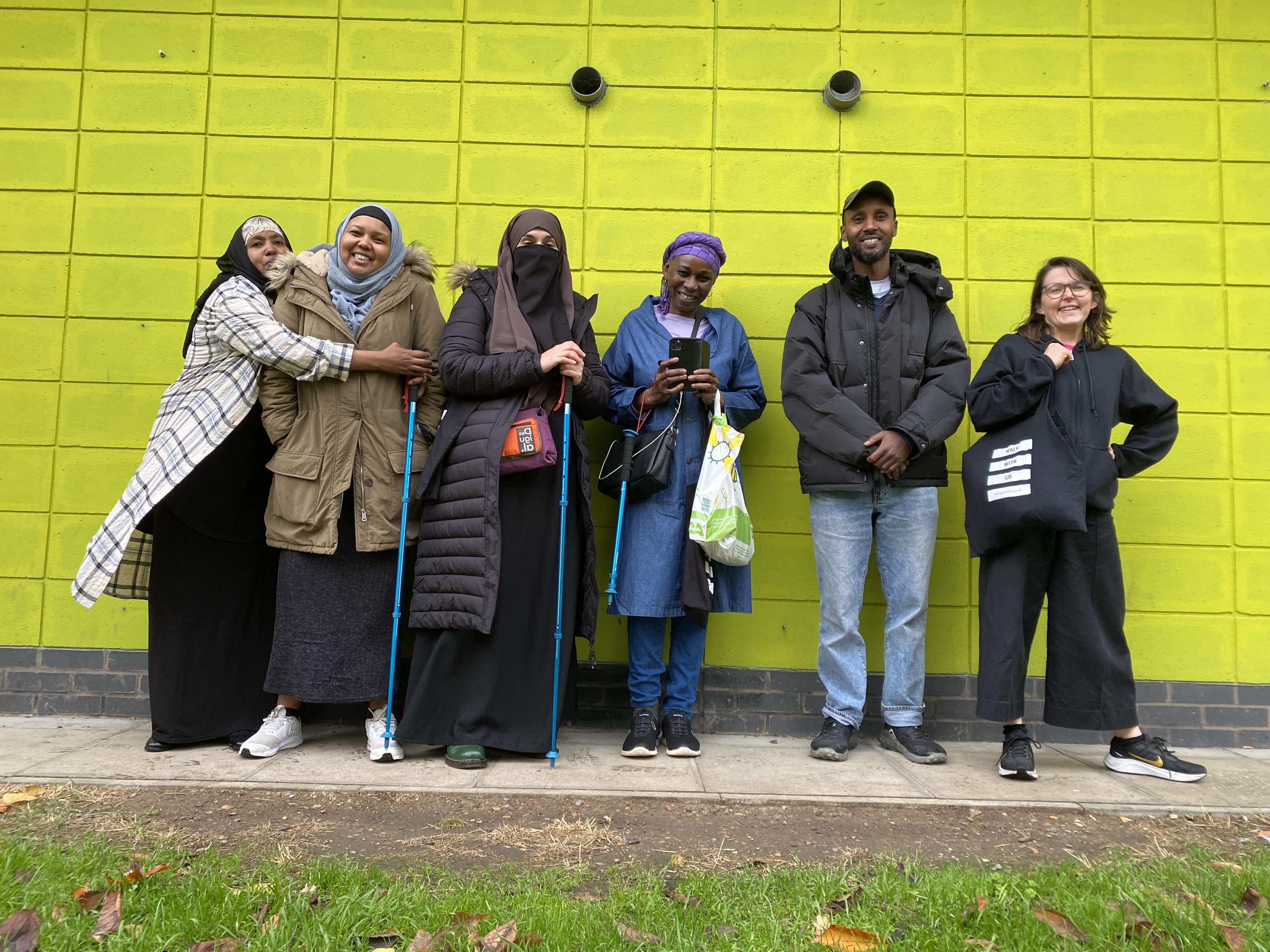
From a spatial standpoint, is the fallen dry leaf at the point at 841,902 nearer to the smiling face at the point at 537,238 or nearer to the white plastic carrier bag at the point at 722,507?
the white plastic carrier bag at the point at 722,507

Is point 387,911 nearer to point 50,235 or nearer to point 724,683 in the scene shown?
point 724,683

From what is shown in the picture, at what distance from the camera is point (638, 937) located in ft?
5.99

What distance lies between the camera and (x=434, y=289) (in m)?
3.92

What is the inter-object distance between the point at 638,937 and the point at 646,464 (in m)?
1.90

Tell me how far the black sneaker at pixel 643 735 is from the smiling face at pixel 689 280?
1686mm

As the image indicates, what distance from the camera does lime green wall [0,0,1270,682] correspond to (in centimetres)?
397

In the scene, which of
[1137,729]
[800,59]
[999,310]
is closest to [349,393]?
[800,59]

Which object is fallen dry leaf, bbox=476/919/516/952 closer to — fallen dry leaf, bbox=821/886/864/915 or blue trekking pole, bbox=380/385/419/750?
fallen dry leaf, bbox=821/886/864/915

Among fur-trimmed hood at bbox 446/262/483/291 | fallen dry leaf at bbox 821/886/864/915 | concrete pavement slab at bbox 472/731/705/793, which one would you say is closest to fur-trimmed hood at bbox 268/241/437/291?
fur-trimmed hood at bbox 446/262/483/291

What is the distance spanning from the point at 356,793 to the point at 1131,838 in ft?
7.89

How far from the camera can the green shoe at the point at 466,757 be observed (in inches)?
122

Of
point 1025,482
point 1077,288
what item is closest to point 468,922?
point 1025,482

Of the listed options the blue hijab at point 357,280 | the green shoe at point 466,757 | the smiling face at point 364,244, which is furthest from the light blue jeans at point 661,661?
the smiling face at point 364,244

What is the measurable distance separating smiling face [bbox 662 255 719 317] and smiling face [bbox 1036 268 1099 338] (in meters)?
1.33
